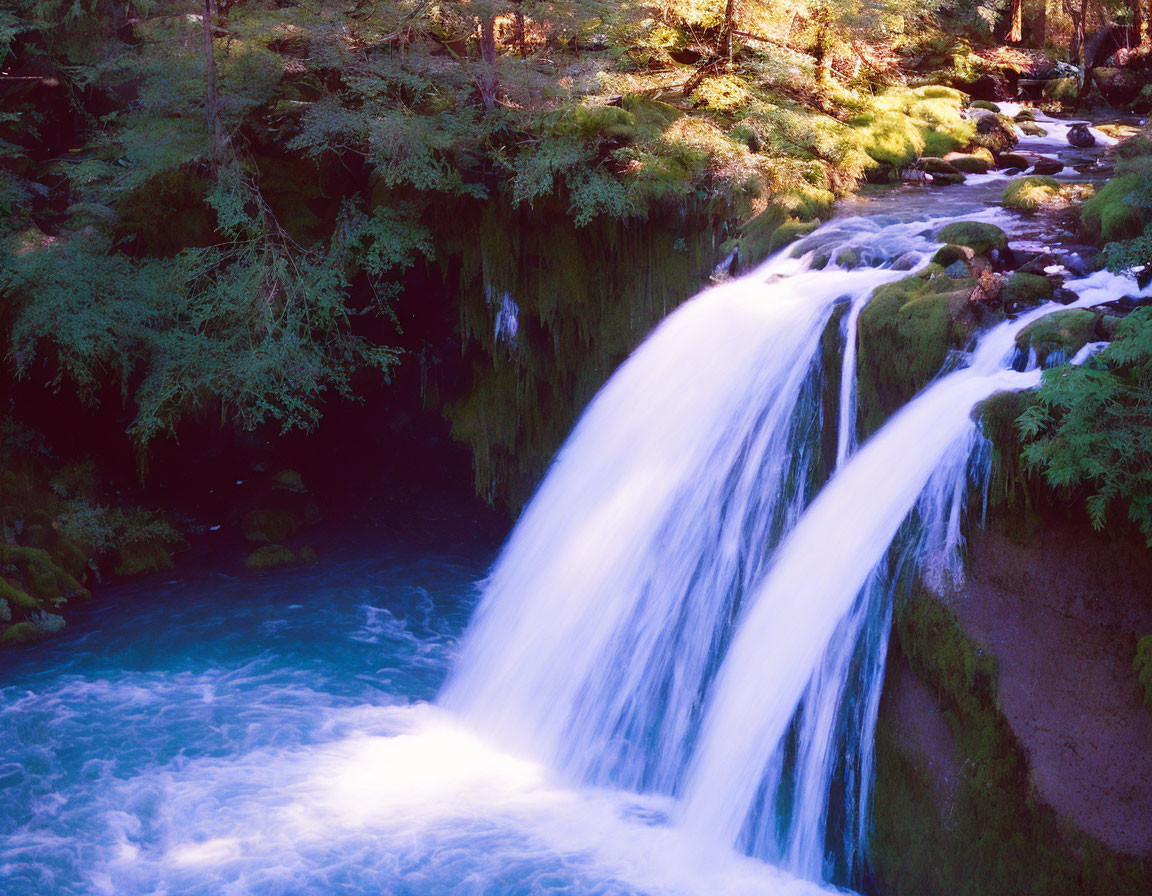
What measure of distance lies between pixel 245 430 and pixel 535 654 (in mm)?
6320

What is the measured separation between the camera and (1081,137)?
13516 mm

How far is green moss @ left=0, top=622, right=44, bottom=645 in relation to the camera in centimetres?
973

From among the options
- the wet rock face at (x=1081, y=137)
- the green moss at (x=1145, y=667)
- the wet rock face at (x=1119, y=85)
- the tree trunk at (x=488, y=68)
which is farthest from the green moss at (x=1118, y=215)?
the wet rock face at (x=1119, y=85)

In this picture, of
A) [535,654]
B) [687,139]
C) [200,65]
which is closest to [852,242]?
[687,139]

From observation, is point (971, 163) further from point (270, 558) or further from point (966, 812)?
point (270, 558)

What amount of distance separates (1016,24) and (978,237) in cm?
1536

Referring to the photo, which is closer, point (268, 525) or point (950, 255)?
point (950, 255)

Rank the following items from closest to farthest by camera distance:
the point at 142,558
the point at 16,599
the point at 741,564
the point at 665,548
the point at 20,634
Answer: the point at 741,564
the point at 665,548
the point at 20,634
the point at 16,599
the point at 142,558

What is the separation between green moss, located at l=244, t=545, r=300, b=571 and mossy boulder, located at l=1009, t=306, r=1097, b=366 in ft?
29.2

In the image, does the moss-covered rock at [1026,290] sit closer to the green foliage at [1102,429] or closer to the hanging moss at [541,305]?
the green foliage at [1102,429]

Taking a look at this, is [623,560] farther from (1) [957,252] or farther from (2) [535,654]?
(1) [957,252]

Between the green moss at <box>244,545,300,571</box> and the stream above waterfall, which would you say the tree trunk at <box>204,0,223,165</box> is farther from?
the stream above waterfall

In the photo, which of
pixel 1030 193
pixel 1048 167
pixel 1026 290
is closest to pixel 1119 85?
pixel 1048 167

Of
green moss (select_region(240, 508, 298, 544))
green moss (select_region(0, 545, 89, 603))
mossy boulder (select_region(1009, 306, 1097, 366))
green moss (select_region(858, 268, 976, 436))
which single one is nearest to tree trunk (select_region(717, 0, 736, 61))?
green moss (select_region(858, 268, 976, 436))
